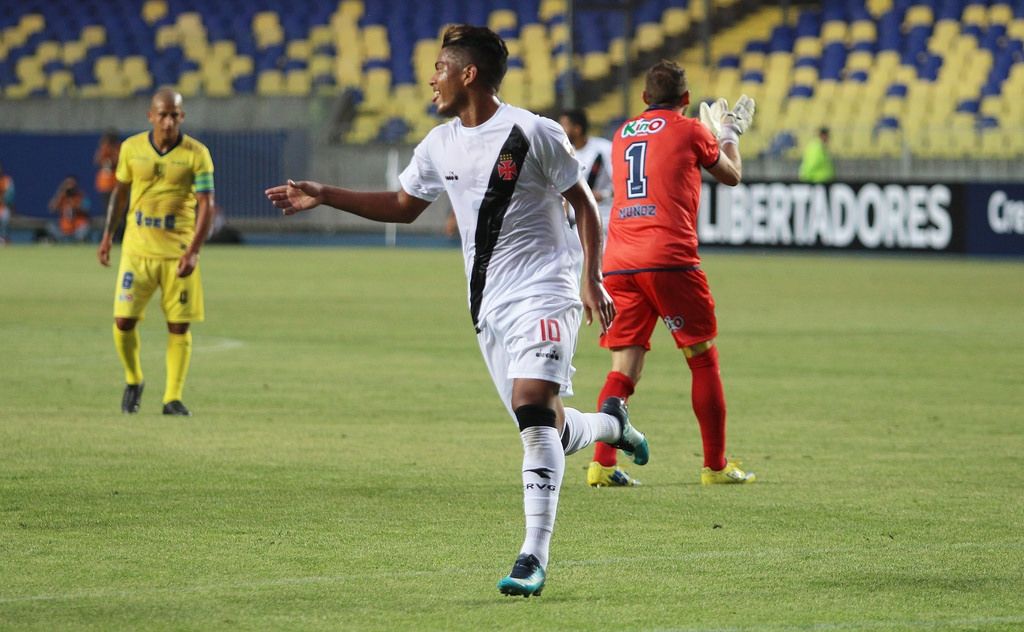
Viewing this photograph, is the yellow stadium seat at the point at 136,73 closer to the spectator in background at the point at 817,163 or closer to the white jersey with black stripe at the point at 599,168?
the spectator in background at the point at 817,163

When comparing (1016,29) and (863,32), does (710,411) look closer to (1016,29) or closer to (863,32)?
(1016,29)

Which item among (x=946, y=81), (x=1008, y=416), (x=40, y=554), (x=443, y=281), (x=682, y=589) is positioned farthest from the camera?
(x=946, y=81)

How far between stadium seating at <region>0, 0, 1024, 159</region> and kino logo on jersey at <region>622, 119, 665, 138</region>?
77.8ft

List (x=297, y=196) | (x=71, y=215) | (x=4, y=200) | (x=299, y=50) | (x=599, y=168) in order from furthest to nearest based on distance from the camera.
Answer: (x=299, y=50) < (x=71, y=215) < (x=4, y=200) < (x=599, y=168) < (x=297, y=196)

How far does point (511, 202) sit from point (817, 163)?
82.7 ft

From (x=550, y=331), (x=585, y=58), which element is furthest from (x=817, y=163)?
(x=550, y=331)

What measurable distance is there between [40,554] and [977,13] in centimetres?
3179

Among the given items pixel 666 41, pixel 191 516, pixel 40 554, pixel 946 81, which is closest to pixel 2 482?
pixel 191 516

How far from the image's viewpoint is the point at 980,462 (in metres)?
9.45

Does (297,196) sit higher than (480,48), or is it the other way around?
(480,48)

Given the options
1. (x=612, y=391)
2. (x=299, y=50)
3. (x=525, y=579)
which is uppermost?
(x=299, y=50)

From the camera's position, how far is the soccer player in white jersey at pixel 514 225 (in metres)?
6.32

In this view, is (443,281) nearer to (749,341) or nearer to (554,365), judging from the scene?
(749,341)

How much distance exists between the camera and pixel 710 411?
8.69m
